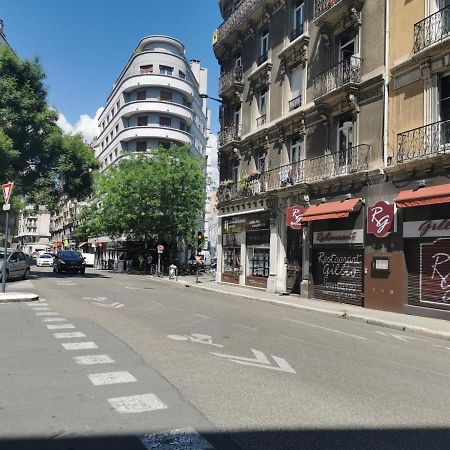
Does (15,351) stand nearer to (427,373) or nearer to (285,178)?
(427,373)

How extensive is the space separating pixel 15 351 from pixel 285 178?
54.1ft

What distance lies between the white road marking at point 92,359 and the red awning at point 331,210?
39.5 feet

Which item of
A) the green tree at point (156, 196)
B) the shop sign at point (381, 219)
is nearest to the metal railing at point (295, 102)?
the shop sign at point (381, 219)

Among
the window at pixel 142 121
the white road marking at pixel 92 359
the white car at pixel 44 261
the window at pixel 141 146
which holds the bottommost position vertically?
the white road marking at pixel 92 359

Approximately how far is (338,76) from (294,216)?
5918 mm

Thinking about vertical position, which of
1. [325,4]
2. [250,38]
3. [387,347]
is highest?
[250,38]

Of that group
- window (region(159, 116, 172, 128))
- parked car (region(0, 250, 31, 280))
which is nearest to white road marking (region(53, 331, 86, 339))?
parked car (region(0, 250, 31, 280))

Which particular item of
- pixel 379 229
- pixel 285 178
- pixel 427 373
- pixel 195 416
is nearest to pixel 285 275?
pixel 285 178

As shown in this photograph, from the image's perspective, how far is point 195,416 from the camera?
Answer: 15.7 ft

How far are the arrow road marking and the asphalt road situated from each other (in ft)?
0.06

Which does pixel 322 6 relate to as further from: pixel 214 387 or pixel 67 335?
pixel 214 387

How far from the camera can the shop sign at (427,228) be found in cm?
1434

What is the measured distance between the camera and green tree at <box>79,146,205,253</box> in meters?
38.4

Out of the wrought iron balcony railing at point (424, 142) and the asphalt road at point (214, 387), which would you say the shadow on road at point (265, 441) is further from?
the wrought iron balcony railing at point (424, 142)
